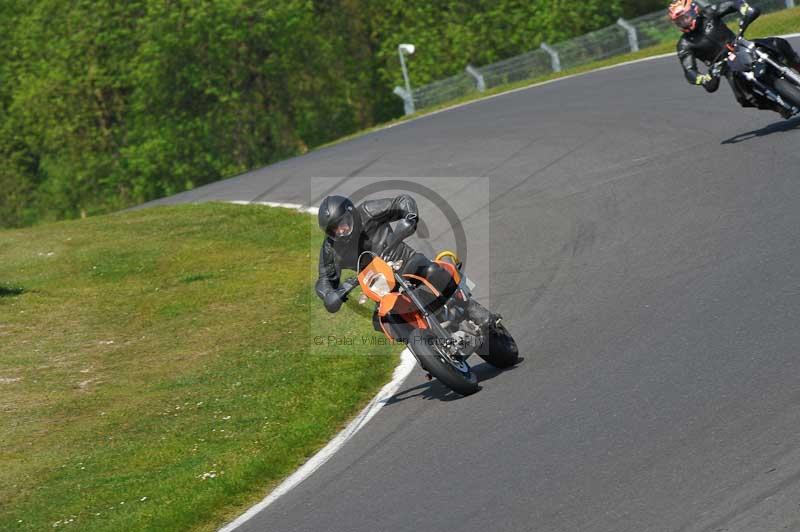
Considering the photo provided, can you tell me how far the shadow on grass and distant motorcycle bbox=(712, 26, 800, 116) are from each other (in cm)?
1062

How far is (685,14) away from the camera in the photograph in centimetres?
1510

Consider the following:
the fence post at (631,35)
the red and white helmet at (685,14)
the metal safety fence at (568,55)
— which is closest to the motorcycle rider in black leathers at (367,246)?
the red and white helmet at (685,14)

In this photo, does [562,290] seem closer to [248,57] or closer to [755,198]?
[755,198]

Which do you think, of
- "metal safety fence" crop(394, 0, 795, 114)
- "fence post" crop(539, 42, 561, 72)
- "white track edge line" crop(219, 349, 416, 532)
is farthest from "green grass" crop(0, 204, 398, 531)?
"metal safety fence" crop(394, 0, 795, 114)

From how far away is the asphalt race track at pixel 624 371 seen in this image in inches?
253

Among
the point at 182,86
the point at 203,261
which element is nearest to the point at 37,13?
the point at 182,86

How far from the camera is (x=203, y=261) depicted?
61.7 feet

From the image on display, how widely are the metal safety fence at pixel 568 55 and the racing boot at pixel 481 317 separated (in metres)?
23.9

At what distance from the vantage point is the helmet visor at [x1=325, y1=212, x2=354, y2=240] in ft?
32.9

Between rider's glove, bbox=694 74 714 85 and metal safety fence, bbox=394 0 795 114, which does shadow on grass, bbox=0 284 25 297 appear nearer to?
rider's glove, bbox=694 74 714 85

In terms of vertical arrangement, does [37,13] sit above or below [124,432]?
above

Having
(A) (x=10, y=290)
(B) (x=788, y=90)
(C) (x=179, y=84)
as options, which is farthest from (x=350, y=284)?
(C) (x=179, y=84)

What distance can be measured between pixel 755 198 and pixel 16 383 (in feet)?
26.8

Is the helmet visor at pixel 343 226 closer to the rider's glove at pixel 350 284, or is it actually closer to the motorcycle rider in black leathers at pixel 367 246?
the motorcycle rider in black leathers at pixel 367 246
